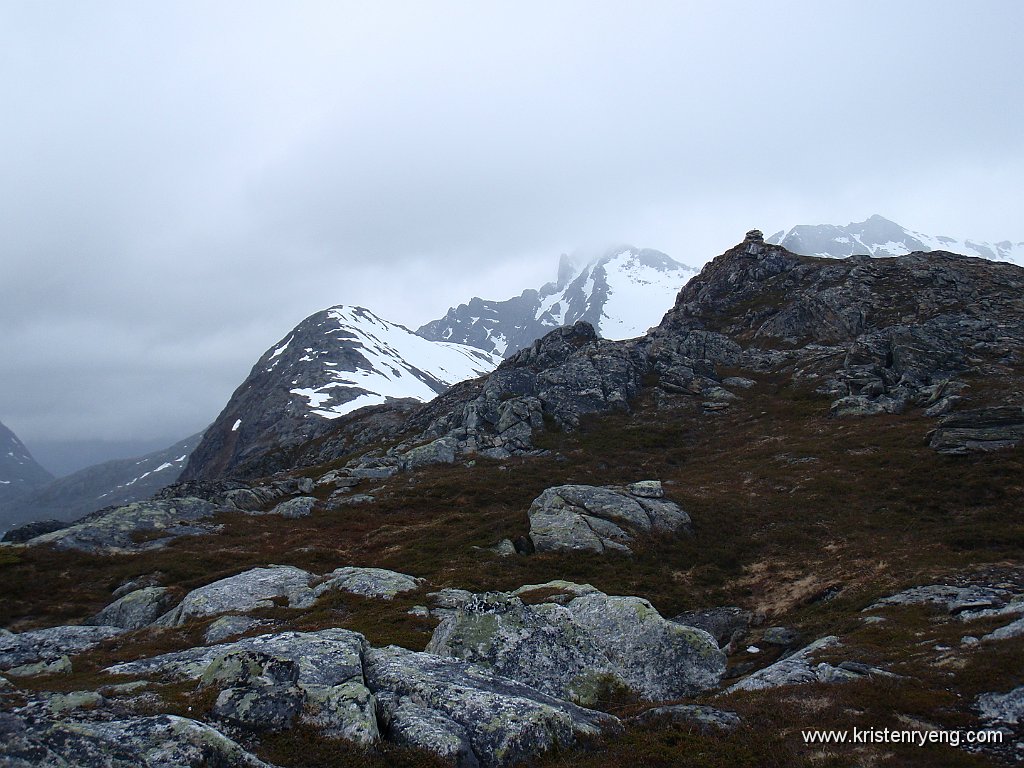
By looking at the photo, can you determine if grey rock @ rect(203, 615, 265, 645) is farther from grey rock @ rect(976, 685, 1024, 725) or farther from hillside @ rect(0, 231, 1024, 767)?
grey rock @ rect(976, 685, 1024, 725)

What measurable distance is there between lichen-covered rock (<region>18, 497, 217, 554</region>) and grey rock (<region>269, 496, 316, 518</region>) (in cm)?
637

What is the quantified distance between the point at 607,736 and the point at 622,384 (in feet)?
224

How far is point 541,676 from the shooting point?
54.0 feet

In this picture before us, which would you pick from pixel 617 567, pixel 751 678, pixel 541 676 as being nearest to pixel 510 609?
pixel 541 676

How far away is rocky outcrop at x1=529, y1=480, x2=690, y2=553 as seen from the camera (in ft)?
111

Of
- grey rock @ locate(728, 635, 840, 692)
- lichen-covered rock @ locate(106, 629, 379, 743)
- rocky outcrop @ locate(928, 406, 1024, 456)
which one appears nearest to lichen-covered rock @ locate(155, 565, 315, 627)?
lichen-covered rock @ locate(106, 629, 379, 743)

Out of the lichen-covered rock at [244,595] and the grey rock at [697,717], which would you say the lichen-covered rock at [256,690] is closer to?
the grey rock at [697,717]

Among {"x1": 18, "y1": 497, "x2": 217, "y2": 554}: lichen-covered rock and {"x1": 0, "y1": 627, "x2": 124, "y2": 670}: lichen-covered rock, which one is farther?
{"x1": 18, "y1": 497, "x2": 217, "y2": 554}: lichen-covered rock

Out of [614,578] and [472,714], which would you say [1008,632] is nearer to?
[472,714]

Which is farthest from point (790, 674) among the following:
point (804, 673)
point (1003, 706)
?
point (1003, 706)

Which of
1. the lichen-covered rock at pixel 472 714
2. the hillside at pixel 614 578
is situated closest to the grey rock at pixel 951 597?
the hillside at pixel 614 578

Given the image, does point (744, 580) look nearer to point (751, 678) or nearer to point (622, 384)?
point (751, 678)

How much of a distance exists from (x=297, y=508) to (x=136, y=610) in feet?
75.3

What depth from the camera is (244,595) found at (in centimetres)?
2852
